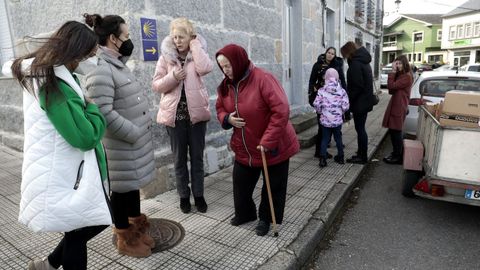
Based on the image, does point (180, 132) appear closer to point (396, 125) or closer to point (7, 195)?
point (7, 195)

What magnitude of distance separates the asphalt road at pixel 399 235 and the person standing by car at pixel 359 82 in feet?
4.05

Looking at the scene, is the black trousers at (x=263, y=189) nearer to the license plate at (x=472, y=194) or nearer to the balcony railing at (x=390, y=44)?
the license plate at (x=472, y=194)

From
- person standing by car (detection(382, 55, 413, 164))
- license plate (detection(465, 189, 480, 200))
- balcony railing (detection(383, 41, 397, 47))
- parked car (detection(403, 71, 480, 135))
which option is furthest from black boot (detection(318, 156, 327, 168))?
balcony railing (detection(383, 41, 397, 47))

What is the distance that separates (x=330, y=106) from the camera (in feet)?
16.7

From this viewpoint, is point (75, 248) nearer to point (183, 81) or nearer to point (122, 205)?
point (122, 205)

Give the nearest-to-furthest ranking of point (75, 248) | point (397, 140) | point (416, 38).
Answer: point (75, 248), point (397, 140), point (416, 38)

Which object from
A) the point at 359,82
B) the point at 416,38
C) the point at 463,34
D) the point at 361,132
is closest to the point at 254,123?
the point at 359,82

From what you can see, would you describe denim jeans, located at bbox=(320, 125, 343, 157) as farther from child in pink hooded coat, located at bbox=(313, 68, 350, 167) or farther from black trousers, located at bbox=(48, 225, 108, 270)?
black trousers, located at bbox=(48, 225, 108, 270)

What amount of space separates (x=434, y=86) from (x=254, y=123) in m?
4.21

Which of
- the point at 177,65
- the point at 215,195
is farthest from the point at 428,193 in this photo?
the point at 177,65

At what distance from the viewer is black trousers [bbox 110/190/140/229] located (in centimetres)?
260

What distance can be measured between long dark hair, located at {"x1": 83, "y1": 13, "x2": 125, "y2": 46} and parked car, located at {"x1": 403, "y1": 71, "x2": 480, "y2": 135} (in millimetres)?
4583

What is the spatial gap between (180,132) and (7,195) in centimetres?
240

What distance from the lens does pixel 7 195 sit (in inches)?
158
